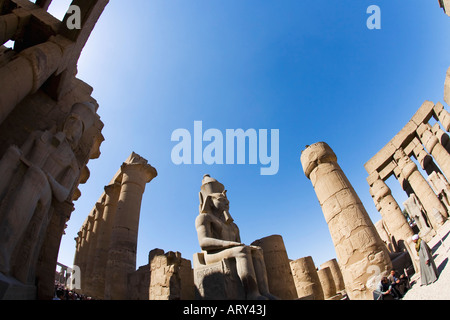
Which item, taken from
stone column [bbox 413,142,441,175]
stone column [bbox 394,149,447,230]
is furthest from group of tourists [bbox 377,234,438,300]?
stone column [bbox 413,142,441,175]

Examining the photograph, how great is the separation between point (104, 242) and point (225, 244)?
27.5 feet

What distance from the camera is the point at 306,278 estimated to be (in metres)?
9.70

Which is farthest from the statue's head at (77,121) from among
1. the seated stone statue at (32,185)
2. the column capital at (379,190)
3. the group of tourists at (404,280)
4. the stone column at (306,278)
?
the column capital at (379,190)

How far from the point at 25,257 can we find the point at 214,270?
2486 mm

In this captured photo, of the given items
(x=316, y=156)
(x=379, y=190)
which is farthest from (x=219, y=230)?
(x=379, y=190)

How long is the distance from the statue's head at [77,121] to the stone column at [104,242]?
695cm

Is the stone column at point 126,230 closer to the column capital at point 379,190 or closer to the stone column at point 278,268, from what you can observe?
the stone column at point 278,268

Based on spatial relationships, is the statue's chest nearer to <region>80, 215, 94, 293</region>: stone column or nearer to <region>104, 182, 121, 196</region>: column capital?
<region>80, 215, 94, 293</region>: stone column

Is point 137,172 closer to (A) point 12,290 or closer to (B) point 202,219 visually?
(B) point 202,219

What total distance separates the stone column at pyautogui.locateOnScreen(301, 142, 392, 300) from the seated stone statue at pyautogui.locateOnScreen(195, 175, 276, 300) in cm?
322

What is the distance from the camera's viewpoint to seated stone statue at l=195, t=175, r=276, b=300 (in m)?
3.79

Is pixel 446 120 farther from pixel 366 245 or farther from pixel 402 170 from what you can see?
pixel 366 245

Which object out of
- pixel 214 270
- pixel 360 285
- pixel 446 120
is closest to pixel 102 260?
pixel 214 270

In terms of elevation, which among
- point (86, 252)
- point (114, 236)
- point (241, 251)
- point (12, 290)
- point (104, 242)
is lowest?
point (12, 290)
